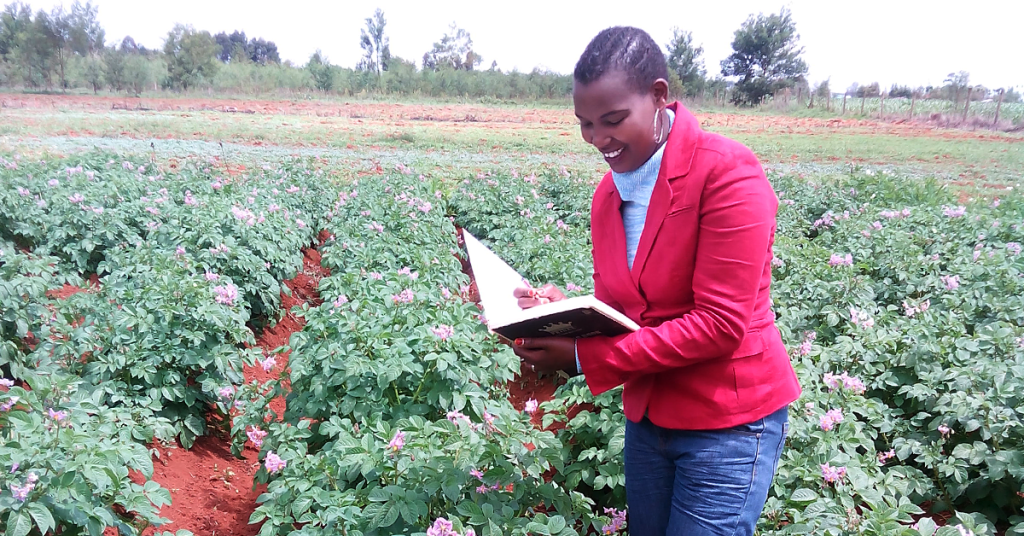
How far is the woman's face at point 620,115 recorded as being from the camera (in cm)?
118

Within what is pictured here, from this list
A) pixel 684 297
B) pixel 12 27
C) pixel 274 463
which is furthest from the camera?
pixel 12 27

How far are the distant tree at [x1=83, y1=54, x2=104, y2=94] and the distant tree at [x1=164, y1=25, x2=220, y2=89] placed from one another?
2140 mm

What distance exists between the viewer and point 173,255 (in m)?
4.06

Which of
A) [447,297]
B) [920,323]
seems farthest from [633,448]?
[920,323]

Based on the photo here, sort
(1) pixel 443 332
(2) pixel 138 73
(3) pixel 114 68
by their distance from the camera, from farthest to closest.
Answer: (2) pixel 138 73 → (3) pixel 114 68 → (1) pixel 443 332

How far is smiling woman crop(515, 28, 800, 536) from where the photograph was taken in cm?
115

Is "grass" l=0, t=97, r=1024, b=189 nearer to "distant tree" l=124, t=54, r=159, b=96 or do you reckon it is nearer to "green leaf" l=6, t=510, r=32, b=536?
"distant tree" l=124, t=54, r=159, b=96

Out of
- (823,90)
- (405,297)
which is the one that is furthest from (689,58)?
(405,297)

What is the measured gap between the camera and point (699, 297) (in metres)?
1.17

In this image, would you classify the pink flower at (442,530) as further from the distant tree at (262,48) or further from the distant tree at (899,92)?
the distant tree at (262,48)

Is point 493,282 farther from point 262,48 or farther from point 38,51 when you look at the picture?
point 262,48

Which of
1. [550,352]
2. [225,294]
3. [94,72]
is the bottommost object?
[225,294]

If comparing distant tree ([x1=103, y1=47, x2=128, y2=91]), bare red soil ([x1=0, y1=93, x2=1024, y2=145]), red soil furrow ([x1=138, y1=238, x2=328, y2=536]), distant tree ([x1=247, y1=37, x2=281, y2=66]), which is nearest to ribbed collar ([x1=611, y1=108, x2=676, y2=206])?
red soil furrow ([x1=138, y1=238, x2=328, y2=536])

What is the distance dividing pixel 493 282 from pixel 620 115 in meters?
Answer: 0.55
